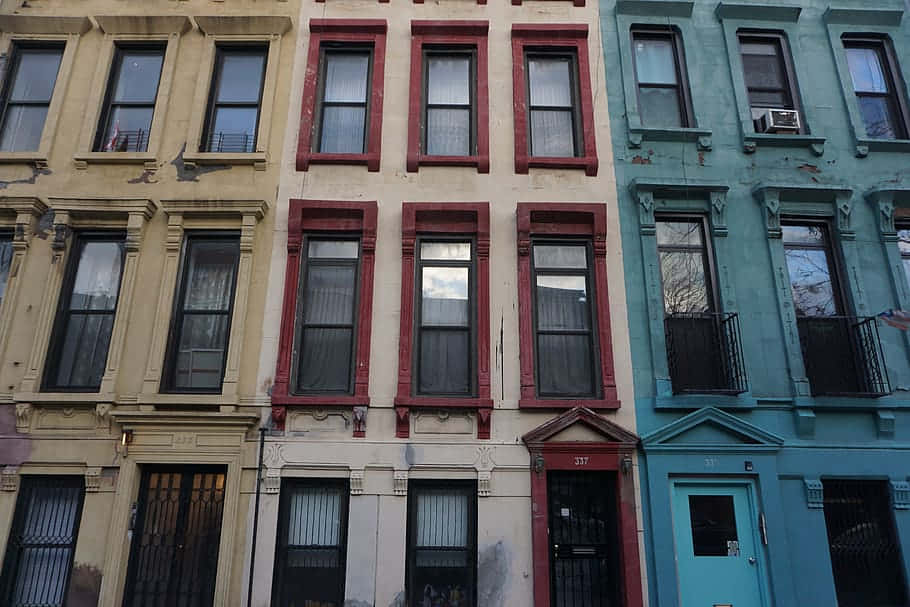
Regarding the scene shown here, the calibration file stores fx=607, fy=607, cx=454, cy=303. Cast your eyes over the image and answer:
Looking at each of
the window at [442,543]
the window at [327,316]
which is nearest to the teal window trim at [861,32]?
the window at [327,316]

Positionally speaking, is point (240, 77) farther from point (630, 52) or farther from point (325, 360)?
point (630, 52)

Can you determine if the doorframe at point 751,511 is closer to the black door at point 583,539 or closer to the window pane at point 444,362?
the black door at point 583,539

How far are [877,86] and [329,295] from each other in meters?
10.1

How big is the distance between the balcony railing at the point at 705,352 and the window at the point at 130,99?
29.5ft

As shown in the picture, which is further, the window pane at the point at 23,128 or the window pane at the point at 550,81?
the window pane at the point at 550,81

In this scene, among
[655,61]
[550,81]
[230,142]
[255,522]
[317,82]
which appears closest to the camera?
[255,522]

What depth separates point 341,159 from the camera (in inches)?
380

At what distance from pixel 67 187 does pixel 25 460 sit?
4.19 metres

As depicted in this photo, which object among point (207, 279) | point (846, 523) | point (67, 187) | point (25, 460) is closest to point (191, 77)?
point (67, 187)

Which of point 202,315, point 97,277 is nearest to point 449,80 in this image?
point 202,315

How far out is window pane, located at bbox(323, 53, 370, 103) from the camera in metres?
10.4

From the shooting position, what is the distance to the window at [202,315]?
8930mm

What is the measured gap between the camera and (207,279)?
369 inches

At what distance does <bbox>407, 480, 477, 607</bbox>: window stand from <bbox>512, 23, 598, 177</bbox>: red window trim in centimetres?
504
